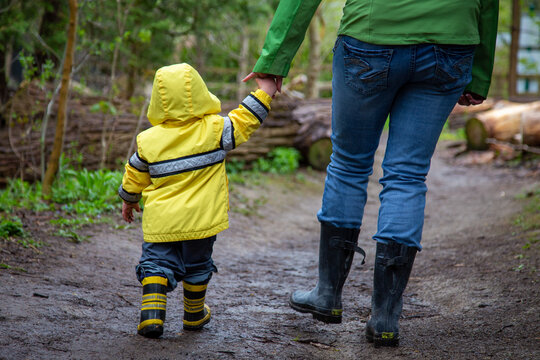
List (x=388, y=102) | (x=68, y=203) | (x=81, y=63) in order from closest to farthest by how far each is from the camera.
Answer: (x=388, y=102)
(x=68, y=203)
(x=81, y=63)

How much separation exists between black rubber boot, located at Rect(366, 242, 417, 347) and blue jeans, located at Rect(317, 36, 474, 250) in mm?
47

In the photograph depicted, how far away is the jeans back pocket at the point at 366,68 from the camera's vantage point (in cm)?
221

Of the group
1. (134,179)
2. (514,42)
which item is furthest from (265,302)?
(514,42)

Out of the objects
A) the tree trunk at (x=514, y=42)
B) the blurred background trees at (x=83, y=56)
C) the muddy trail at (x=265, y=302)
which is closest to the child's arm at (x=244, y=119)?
the muddy trail at (x=265, y=302)

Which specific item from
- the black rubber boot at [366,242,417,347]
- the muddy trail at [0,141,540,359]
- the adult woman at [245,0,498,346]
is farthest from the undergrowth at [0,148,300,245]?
the black rubber boot at [366,242,417,347]

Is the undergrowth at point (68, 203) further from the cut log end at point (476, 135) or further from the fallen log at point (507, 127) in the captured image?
the cut log end at point (476, 135)

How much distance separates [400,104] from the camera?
234 cm

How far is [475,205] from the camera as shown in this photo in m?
6.39

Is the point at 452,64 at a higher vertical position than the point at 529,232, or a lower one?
higher

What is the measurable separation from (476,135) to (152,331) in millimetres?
9921

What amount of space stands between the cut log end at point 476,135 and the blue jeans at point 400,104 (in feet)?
29.7

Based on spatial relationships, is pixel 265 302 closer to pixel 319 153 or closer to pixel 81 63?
pixel 81 63

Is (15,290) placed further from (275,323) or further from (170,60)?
(170,60)

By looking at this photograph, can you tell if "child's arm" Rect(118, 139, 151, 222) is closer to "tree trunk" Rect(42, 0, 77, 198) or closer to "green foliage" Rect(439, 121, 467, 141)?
"tree trunk" Rect(42, 0, 77, 198)
